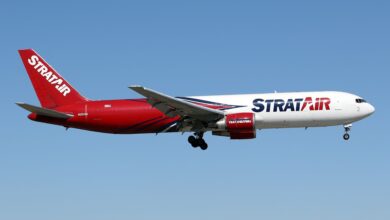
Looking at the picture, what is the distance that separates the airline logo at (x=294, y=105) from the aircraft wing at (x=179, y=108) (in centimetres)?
319

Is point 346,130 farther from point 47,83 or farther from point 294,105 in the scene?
point 47,83

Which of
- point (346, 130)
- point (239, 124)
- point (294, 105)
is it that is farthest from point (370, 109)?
point (239, 124)

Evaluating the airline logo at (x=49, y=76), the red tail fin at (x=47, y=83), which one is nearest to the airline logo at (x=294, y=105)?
the red tail fin at (x=47, y=83)

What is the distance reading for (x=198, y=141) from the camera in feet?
186

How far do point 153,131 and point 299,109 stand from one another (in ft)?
36.9

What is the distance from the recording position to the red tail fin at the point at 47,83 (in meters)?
58.5

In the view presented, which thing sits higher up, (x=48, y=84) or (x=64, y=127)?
(x=48, y=84)

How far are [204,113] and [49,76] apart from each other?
1432 centimetres

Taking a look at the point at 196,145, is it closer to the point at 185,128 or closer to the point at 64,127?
the point at 185,128

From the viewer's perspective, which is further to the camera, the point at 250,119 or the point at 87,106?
the point at 87,106

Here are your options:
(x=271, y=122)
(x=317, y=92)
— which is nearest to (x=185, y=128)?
(x=271, y=122)

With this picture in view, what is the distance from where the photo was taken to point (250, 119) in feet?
174

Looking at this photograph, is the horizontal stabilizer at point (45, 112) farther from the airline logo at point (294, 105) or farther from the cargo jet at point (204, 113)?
the airline logo at point (294, 105)

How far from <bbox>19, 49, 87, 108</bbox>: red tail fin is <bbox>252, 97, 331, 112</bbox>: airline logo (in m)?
14.6
